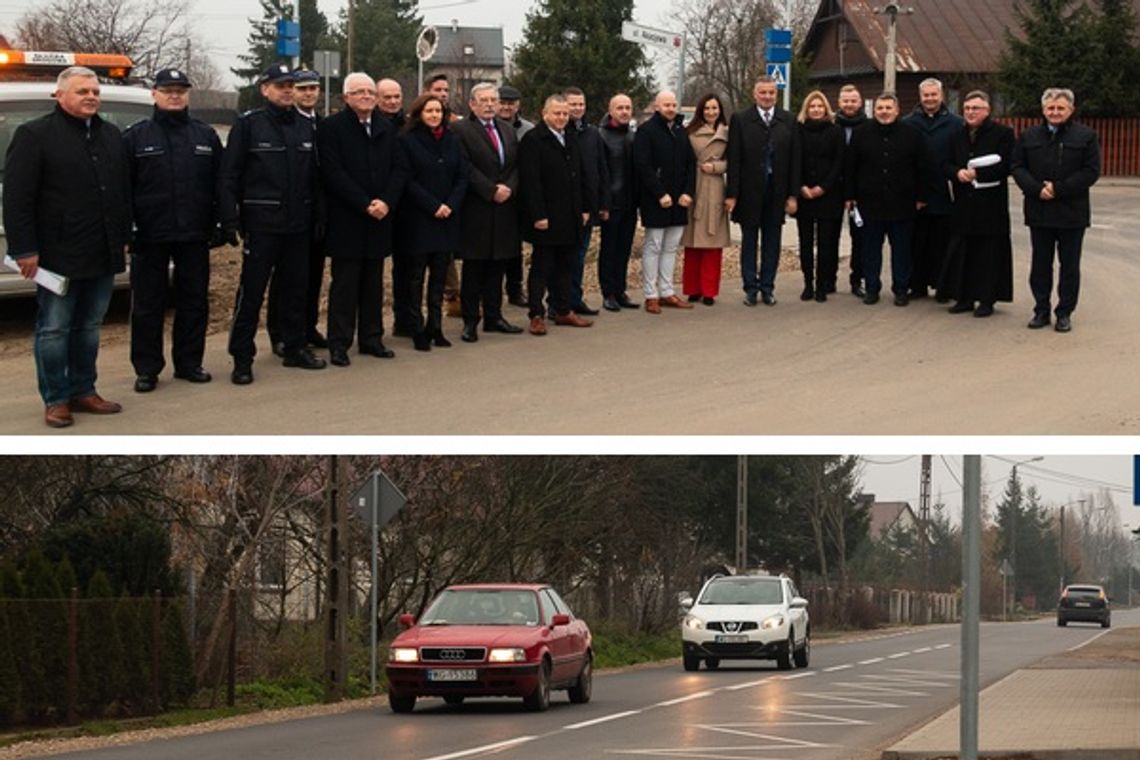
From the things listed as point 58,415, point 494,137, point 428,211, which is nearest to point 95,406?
point 58,415

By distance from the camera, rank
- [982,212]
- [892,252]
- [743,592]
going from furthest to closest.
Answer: [743,592], [892,252], [982,212]

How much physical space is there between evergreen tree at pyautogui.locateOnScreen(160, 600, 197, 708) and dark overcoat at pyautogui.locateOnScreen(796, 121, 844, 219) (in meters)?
7.80

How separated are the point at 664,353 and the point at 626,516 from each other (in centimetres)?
1844

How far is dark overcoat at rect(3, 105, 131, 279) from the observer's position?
1255 cm

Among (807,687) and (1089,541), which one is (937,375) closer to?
(807,687)

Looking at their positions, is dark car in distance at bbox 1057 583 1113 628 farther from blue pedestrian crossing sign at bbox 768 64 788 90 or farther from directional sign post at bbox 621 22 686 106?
blue pedestrian crossing sign at bbox 768 64 788 90

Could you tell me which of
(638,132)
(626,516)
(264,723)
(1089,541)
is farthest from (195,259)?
(1089,541)

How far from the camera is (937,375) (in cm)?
1448

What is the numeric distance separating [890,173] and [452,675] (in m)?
6.16

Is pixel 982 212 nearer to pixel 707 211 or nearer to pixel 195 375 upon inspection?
pixel 707 211

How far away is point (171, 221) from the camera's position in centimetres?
1351

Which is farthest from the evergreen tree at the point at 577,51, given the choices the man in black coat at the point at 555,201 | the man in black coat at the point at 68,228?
the man in black coat at the point at 68,228

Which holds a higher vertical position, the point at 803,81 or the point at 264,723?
the point at 803,81

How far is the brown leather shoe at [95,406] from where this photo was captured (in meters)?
12.9
